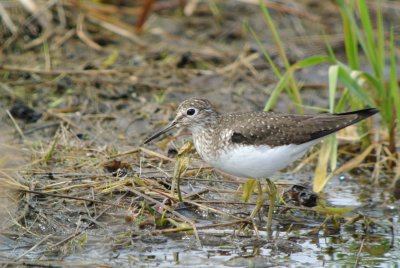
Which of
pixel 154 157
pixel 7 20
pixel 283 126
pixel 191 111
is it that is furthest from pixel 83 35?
pixel 283 126

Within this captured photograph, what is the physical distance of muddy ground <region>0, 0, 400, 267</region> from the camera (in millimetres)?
6559

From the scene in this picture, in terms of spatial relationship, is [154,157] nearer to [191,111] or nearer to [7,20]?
[191,111]

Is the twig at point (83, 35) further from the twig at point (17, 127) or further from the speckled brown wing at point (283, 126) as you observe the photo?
the speckled brown wing at point (283, 126)

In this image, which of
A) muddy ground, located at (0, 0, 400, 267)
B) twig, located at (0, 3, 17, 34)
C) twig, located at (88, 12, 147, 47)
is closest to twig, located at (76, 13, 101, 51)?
muddy ground, located at (0, 0, 400, 267)

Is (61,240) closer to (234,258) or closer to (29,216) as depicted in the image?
(29,216)

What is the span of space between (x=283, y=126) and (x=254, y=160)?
1.62ft

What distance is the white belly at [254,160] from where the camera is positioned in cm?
657

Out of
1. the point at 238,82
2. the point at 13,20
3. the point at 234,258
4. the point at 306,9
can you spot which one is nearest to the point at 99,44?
the point at 13,20

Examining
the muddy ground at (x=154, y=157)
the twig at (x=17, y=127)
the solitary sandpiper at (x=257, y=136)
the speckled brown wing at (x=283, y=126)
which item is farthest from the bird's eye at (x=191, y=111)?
the twig at (x=17, y=127)

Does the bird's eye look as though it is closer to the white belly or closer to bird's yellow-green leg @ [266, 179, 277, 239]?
the white belly

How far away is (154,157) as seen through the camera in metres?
8.02

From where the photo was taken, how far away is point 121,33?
11016 millimetres

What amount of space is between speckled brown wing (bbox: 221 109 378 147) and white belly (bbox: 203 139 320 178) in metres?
0.07

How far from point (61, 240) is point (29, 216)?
51cm
